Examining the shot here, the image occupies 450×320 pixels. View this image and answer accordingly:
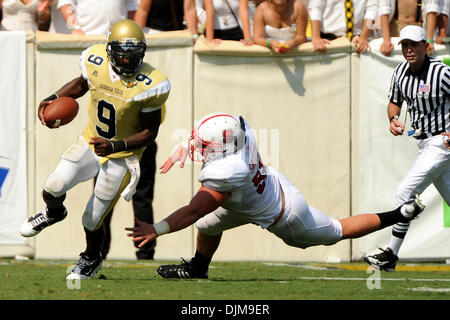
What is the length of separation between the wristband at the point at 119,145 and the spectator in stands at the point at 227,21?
2.60 meters

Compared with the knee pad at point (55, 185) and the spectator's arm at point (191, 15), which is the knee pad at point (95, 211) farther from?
the spectator's arm at point (191, 15)

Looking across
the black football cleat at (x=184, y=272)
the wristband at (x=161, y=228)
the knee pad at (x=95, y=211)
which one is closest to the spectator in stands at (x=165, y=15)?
the knee pad at (x=95, y=211)

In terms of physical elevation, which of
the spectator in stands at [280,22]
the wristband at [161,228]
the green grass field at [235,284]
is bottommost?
the green grass field at [235,284]

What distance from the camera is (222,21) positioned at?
26.5 feet

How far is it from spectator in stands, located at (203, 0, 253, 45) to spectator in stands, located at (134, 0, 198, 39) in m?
0.16

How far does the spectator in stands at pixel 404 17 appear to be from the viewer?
777cm

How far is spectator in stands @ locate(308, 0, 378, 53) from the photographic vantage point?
25.9ft

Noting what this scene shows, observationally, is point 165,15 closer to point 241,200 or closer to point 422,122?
point 422,122

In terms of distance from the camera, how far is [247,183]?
492 cm

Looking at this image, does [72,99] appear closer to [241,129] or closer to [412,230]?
[241,129]

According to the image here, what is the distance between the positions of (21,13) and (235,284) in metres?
4.04

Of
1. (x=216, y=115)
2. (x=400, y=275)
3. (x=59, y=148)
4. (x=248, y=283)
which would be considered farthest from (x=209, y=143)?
(x=59, y=148)

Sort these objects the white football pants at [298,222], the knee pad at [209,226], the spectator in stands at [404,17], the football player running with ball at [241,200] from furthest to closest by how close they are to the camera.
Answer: the spectator in stands at [404,17], the knee pad at [209,226], the white football pants at [298,222], the football player running with ball at [241,200]

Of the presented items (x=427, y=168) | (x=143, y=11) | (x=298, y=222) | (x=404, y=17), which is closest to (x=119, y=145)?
(x=298, y=222)
